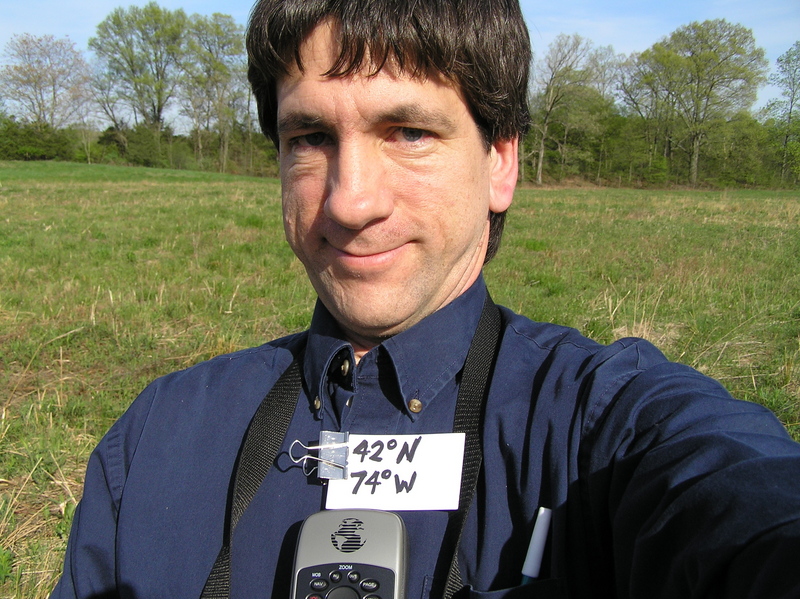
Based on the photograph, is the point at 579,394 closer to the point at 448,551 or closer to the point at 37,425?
the point at 448,551

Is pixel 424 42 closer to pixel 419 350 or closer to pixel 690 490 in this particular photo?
pixel 419 350

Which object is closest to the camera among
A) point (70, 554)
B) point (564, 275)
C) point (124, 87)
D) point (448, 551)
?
point (448, 551)

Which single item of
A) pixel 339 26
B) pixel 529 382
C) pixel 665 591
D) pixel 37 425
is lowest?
pixel 37 425

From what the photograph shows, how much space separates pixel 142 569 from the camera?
159 cm

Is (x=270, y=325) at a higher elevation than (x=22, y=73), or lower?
lower

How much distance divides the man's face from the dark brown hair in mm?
38

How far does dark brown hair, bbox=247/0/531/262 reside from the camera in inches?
61.1

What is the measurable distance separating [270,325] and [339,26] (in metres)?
4.85

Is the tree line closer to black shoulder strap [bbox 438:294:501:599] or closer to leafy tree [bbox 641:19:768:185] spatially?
leafy tree [bbox 641:19:768:185]

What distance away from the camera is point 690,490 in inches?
40.1

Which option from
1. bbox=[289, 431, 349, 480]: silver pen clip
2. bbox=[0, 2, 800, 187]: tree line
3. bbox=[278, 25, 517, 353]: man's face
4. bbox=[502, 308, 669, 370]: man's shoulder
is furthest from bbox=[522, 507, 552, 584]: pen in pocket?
bbox=[0, 2, 800, 187]: tree line

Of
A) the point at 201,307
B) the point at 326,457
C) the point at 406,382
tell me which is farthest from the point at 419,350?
the point at 201,307

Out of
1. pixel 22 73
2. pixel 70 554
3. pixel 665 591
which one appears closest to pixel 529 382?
pixel 665 591

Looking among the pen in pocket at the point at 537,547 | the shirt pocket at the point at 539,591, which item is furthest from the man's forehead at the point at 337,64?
the shirt pocket at the point at 539,591
